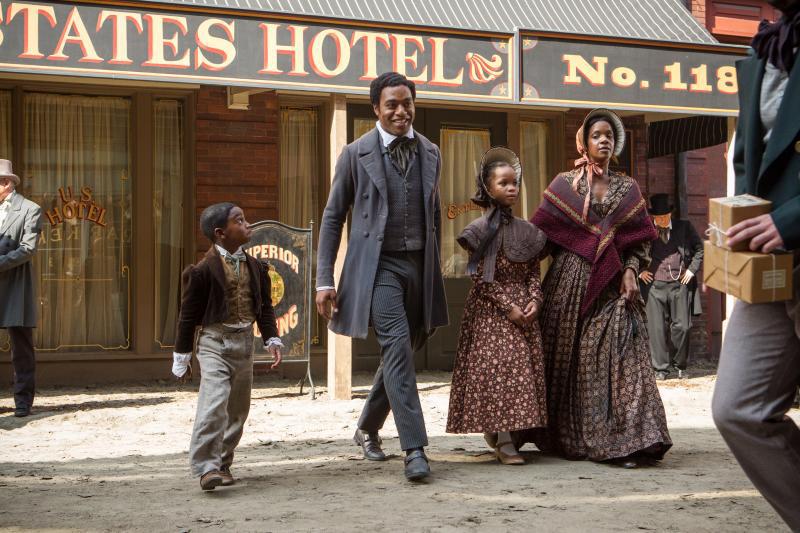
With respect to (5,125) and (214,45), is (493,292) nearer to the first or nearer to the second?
(214,45)

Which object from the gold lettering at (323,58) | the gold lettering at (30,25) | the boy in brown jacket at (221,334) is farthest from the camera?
the gold lettering at (323,58)

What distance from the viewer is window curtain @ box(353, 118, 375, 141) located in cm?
1184

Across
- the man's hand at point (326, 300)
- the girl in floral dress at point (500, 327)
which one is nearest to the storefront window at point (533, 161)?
the girl in floral dress at point (500, 327)

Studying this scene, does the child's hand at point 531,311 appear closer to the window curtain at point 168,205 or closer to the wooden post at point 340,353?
the wooden post at point 340,353

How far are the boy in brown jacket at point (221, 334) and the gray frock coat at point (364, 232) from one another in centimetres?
44

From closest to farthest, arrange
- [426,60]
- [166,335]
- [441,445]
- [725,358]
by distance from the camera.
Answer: [725,358] → [441,445] → [426,60] → [166,335]

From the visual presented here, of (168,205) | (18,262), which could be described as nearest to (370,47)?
(168,205)

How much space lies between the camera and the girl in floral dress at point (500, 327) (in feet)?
20.4

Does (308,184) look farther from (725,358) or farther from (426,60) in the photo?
(725,358)

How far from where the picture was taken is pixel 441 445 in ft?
23.2

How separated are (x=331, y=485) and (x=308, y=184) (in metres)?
6.49

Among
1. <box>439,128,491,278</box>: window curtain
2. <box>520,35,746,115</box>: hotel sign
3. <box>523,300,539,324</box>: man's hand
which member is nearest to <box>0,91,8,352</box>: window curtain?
<box>439,128,491,278</box>: window curtain

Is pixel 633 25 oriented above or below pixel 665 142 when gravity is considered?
above

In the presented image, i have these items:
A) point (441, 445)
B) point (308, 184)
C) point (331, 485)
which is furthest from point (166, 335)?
point (331, 485)
